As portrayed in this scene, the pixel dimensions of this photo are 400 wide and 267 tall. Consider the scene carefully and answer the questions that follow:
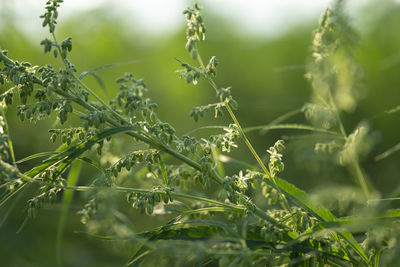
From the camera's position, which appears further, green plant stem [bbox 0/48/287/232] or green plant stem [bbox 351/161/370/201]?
green plant stem [bbox 351/161/370/201]

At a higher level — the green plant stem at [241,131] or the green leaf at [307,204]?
the green plant stem at [241,131]

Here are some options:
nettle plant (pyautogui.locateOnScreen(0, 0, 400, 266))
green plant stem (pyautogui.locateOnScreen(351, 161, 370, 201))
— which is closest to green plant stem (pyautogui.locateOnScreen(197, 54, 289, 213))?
nettle plant (pyautogui.locateOnScreen(0, 0, 400, 266))

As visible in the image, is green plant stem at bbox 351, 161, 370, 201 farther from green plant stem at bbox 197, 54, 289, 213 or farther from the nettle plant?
green plant stem at bbox 197, 54, 289, 213

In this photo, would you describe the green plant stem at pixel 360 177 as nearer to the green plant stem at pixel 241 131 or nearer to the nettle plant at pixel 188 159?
the nettle plant at pixel 188 159

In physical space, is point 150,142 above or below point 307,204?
above

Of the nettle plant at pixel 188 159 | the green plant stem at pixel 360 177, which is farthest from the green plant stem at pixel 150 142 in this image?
the green plant stem at pixel 360 177

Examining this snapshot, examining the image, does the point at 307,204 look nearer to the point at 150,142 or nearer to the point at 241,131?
the point at 241,131

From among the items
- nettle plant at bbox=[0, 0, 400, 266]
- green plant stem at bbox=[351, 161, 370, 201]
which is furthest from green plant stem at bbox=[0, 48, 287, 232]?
green plant stem at bbox=[351, 161, 370, 201]

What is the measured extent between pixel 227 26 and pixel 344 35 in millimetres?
4155

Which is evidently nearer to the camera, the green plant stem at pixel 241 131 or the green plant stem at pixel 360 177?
the green plant stem at pixel 241 131

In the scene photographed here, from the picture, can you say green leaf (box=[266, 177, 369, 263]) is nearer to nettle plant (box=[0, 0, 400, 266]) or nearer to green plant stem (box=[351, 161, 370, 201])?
nettle plant (box=[0, 0, 400, 266])

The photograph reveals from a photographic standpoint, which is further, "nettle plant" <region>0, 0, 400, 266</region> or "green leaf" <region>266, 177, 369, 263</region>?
"green leaf" <region>266, 177, 369, 263</region>

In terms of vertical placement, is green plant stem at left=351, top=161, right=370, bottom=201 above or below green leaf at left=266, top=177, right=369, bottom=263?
above

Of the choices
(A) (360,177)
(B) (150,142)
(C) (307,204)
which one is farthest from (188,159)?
(A) (360,177)
